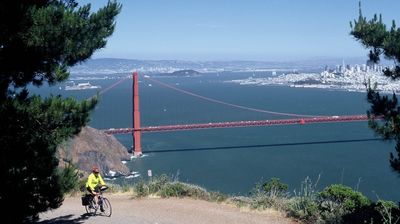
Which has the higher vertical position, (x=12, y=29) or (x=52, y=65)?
(x=12, y=29)

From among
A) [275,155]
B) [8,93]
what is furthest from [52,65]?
[275,155]

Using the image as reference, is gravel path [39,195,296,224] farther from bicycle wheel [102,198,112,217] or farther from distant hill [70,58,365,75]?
distant hill [70,58,365,75]

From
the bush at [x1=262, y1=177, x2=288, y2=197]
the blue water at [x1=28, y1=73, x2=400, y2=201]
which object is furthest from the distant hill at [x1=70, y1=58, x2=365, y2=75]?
the bush at [x1=262, y1=177, x2=288, y2=197]

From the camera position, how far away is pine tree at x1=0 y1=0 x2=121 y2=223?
399 cm

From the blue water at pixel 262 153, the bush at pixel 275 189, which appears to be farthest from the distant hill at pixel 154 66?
the bush at pixel 275 189

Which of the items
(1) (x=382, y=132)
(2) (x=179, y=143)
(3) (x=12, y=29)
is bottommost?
→ (2) (x=179, y=143)

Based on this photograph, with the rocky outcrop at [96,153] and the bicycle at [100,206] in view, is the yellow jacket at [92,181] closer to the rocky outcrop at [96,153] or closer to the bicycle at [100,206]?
the bicycle at [100,206]

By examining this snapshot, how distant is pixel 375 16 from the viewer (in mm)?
4484

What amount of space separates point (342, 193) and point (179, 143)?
101 feet

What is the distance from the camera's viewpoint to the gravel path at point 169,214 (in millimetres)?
5555

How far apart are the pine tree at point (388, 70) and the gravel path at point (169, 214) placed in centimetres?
154

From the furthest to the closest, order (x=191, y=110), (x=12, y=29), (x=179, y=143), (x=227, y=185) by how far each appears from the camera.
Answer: (x=191, y=110)
(x=179, y=143)
(x=227, y=185)
(x=12, y=29)

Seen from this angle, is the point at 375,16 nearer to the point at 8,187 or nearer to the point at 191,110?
the point at 8,187

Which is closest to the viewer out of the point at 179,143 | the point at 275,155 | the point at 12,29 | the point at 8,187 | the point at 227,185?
the point at 12,29
